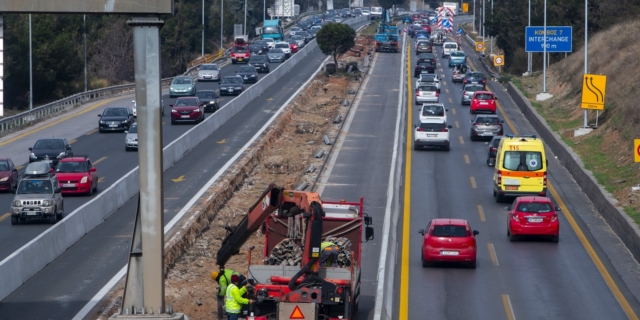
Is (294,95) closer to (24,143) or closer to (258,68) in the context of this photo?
(258,68)

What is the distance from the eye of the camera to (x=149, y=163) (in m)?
14.1

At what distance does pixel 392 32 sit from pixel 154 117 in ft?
300

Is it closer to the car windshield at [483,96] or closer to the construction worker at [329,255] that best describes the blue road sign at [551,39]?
the car windshield at [483,96]

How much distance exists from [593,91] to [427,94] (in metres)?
17.6

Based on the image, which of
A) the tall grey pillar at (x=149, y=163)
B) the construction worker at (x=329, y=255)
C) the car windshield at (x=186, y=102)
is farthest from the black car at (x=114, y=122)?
the tall grey pillar at (x=149, y=163)

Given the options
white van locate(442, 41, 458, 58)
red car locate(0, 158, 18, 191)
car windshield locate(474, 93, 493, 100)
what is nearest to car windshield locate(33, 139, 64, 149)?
red car locate(0, 158, 18, 191)

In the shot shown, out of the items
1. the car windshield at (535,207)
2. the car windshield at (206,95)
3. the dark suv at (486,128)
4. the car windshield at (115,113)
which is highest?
the car windshield at (206,95)

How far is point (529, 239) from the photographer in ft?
99.2

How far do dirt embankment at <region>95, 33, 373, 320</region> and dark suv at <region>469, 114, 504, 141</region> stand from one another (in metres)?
7.71

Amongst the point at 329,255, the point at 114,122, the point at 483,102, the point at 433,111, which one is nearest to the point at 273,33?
the point at 483,102

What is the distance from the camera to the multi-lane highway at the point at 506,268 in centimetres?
2234

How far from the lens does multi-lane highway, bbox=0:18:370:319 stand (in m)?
23.1

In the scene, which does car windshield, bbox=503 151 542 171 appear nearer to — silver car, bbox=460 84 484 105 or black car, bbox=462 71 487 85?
silver car, bbox=460 84 484 105

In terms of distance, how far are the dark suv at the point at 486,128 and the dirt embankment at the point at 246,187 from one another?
7.71 m
